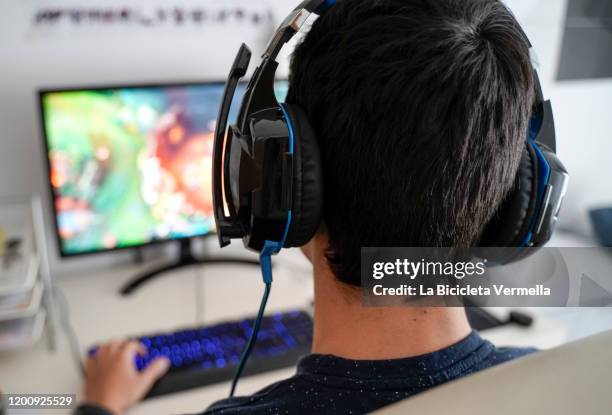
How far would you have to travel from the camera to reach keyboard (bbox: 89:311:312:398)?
977 millimetres

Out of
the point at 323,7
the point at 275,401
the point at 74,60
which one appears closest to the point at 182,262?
the point at 74,60

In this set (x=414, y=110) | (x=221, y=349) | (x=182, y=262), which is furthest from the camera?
(x=182, y=262)

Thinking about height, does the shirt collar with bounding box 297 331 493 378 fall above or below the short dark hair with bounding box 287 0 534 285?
below

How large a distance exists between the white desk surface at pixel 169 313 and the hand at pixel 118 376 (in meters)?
0.03

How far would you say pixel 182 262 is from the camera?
1388mm

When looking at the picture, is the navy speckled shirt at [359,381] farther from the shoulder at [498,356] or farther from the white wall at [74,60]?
the white wall at [74,60]

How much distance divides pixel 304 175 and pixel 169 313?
2.59 feet

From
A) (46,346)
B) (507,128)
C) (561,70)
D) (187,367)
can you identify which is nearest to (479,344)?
(507,128)

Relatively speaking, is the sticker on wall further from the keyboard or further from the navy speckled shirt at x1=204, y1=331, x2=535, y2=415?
the navy speckled shirt at x1=204, y1=331, x2=535, y2=415

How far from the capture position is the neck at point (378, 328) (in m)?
0.58

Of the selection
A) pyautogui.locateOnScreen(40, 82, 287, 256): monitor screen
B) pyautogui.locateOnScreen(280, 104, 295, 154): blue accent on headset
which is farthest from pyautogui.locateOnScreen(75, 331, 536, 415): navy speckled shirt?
pyautogui.locateOnScreen(40, 82, 287, 256): monitor screen

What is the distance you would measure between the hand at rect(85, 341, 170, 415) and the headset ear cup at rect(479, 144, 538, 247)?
646mm

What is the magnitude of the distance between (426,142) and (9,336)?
91 centimetres

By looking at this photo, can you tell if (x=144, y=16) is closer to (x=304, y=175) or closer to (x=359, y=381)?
(x=304, y=175)
